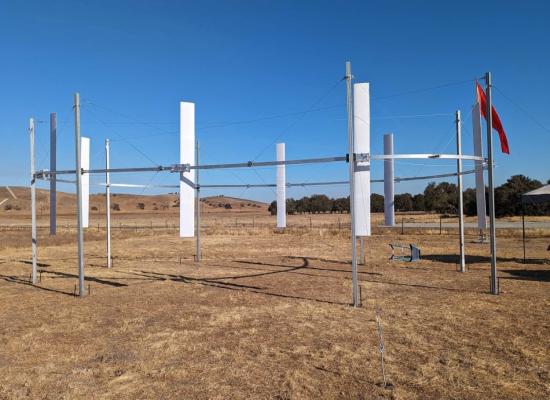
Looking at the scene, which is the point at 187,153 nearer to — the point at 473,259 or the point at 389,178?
the point at 389,178

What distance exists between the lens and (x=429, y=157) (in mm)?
11383

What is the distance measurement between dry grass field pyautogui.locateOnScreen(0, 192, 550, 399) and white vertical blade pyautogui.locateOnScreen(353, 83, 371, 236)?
2.18 metres

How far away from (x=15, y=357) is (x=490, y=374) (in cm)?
747

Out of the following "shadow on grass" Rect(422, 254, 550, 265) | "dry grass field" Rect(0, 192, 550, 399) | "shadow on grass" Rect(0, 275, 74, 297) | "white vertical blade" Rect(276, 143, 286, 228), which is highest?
"white vertical blade" Rect(276, 143, 286, 228)

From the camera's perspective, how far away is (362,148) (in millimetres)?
11625

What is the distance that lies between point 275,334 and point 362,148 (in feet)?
17.6

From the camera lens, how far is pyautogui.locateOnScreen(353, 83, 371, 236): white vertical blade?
1162 centimetres

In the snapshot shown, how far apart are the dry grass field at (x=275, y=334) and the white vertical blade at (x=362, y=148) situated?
218 cm

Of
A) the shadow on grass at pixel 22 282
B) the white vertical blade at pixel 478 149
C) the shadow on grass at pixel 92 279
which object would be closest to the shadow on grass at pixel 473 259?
the white vertical blade at pixel 478 149

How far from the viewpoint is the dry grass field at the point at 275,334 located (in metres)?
6.15

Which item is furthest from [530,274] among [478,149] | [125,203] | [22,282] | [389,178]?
[125,203]

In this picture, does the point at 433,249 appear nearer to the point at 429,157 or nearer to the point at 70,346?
the point at 429,157

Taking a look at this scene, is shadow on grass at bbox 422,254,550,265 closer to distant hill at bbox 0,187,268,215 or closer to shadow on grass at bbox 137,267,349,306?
shadow on grass at bbox 137,267,349,306

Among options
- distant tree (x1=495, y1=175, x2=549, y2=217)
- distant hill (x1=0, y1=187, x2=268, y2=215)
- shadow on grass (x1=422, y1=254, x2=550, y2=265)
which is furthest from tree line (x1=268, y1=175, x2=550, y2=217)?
distant hill (x1=0, y1=187, x2=268, y2=215)
